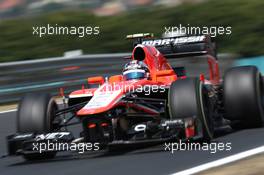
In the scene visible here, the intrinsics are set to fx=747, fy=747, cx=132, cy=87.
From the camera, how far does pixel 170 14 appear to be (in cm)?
2191

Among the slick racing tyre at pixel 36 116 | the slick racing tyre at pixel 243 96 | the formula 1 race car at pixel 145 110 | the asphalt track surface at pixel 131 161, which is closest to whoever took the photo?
the asphalt track surface at pixel 131 161

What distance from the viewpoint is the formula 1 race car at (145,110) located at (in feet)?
Result: 29.5

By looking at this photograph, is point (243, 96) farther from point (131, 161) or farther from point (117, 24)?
point (117, 24)

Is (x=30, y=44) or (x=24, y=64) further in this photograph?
(x=30, y=44)

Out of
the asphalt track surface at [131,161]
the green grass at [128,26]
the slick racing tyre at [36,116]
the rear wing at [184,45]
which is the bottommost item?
the asphalt track surface at [131,161]

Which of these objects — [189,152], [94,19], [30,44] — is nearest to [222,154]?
[189,152]

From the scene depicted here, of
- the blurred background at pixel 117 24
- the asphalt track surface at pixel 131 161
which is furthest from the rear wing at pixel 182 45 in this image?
the blurred background at pixel 117 24

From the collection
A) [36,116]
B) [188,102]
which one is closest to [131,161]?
[188,102]

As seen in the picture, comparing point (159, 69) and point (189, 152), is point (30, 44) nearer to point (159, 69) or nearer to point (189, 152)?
point (159, 69)

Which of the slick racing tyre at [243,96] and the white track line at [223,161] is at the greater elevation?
the slick racing tyre at [243,96]

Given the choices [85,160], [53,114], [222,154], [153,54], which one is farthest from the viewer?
[153,54]

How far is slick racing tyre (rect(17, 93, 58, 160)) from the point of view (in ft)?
30.9

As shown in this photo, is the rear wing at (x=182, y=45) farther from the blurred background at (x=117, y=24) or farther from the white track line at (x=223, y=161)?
the blurred background at (x=117, y=24)

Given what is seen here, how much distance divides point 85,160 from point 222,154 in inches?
66.8
